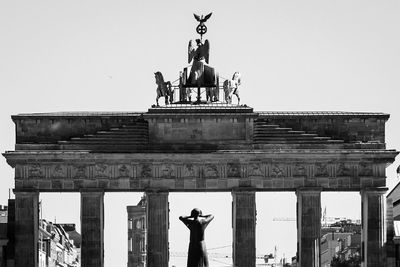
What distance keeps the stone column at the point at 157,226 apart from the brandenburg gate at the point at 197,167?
0.19 feet

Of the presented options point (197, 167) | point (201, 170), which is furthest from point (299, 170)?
point (197, 167)

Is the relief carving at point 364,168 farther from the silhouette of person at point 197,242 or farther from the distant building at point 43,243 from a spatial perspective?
the silhouette of person at point 197,242

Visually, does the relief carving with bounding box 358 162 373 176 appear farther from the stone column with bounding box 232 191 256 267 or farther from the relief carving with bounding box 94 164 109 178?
the relief carving with bounding box 94 164 109 178

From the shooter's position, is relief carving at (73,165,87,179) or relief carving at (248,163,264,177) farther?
relief carving at (248,163,264,177)

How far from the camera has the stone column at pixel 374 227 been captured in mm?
118375

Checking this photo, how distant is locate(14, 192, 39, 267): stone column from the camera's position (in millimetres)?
118250

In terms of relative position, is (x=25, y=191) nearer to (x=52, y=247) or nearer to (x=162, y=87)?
(x=162, y=87)

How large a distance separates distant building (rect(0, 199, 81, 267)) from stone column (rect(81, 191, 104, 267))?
412cm

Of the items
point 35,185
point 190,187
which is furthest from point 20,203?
point 190,187

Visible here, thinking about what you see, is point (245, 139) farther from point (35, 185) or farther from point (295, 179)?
point (35, 185)

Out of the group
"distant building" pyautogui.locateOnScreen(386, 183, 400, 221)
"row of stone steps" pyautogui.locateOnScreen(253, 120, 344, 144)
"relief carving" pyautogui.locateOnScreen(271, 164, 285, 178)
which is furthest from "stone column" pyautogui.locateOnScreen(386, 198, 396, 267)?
"distant building" pyautogui.locateOnScreen(386, 183, 400, 221)

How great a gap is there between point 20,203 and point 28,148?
324cm

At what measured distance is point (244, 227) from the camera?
119 m

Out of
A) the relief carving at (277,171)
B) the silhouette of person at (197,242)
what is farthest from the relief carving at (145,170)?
the silhouette of person at (197,242)
